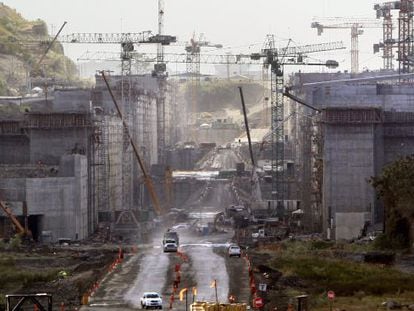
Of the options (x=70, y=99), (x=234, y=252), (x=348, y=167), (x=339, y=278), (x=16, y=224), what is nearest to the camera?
(x=339, y=278)

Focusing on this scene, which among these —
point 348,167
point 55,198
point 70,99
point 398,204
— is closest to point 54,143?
point 55,198

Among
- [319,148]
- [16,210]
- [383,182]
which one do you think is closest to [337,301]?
[383,182]

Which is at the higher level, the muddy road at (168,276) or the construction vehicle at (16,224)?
the construction vehicle at (16,224)

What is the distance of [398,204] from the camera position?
9519 cm

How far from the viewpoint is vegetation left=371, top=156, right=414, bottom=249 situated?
94125 mm

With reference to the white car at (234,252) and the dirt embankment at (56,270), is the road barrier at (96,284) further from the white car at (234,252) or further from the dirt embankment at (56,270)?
the white car at (234,252)

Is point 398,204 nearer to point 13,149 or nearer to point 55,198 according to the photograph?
point 55,198

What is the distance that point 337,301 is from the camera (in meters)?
66.4

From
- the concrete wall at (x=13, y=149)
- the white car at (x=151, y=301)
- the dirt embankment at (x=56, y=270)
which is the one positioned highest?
the concrete wall at (x=13, y=149)

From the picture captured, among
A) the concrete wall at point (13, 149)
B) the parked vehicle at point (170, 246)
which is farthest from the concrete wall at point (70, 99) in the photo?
the parked vehicle at point (170, 246)

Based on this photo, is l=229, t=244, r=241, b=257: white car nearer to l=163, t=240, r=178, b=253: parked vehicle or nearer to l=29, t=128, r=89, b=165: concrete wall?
l=163, t=240, r=178, b=253: parked vehicle

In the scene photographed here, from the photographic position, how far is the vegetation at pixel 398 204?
94125mm

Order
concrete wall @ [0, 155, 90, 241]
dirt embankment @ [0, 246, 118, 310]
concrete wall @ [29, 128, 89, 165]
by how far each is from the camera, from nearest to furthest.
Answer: dirt embankment @ [0, 246, 118, 310]
concrete wall @ [0, 155, 90, 241]
concrete wall @ [29, 128, 89, 165]

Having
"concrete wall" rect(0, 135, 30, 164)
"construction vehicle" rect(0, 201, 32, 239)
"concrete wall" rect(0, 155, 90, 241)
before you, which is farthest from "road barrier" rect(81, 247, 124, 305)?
"concrete wall" rect(0, 135, 30, 164)
